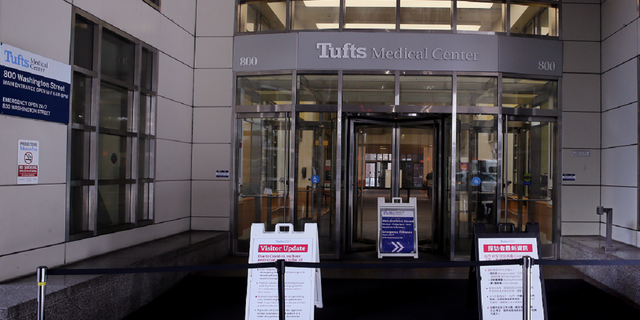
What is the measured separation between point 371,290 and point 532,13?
5.89 m

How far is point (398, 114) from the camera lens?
28.1 ft

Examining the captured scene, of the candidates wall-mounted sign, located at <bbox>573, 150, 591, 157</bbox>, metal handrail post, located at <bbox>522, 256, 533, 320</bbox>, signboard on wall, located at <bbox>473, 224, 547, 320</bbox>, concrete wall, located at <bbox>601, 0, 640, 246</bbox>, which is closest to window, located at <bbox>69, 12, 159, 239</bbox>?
signboard on wall, located at <bbox>473, 224, 547, 320</bbox>

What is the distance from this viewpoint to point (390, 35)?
8.09 m

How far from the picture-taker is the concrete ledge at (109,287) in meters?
3.84

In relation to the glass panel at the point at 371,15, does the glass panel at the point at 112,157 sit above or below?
below

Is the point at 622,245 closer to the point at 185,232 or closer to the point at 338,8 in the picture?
the point at 338,8

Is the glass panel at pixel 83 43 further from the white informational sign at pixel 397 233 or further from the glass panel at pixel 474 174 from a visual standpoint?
the glass panel at pixel 474 174

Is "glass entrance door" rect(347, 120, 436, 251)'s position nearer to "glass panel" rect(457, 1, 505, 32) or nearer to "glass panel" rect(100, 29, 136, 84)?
"glass panel" rect(457, 1, 505, 32)

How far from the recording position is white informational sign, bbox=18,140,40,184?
174 inches

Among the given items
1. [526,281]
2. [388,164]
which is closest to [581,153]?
[388,164]

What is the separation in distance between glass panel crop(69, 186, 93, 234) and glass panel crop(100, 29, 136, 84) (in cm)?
159

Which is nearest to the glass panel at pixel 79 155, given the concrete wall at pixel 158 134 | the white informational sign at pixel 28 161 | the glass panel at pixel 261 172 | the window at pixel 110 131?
the window at pixel 110 131

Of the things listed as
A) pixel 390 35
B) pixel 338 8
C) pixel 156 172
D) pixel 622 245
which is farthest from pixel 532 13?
pixel 156 172

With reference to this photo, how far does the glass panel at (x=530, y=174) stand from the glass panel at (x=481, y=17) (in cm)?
176
